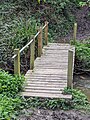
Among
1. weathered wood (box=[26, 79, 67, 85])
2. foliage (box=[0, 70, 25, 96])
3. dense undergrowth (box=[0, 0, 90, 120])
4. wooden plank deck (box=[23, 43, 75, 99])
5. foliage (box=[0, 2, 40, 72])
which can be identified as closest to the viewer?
dense undergrowth (box=[0, 0, 90, 120])

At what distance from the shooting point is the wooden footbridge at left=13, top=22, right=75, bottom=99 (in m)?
6.28

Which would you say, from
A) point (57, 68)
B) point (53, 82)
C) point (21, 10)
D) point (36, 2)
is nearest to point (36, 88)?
point (53, 82)

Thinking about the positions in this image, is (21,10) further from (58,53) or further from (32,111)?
(32,111)

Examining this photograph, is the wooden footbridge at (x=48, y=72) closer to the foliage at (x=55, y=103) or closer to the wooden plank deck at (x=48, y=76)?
the wooden plank deck at (x=48, y=76)

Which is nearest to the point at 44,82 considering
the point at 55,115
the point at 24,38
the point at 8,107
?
the point at 55,115

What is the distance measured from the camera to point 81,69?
10039mm

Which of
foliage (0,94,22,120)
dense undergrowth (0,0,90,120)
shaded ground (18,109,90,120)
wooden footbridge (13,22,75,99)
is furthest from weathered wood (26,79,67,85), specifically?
shaded ground (18,109,90,120)

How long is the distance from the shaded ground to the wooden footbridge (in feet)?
1.32

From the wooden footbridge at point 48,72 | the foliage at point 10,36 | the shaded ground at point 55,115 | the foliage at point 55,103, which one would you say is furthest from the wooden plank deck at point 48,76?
the foliage at point 10,36

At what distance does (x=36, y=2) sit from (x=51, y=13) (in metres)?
0.89

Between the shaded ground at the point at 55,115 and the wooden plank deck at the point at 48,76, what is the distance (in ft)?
1.32

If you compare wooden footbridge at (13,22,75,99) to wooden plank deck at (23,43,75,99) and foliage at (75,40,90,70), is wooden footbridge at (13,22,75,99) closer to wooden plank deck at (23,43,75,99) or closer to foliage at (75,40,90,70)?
wooden plank deck at (23,43,75,99)

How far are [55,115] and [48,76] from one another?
76.4 inches

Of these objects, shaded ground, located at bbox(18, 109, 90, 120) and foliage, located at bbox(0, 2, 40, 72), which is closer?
shaded ground, located at bbox(18, 109, 90, 120)
